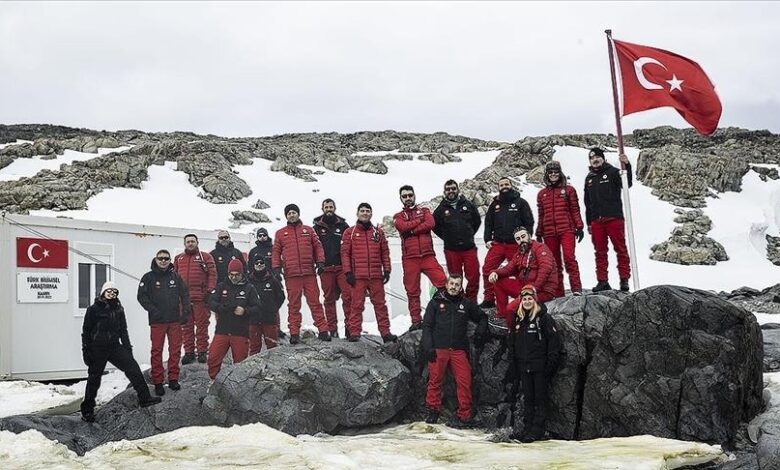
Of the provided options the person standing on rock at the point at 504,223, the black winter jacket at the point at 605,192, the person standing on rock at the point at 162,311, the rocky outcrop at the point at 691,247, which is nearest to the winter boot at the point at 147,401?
the person standing on rock at the point at 162,311

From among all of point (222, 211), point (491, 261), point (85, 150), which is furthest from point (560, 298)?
point (85, 150)

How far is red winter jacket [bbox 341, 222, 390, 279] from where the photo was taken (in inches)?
392

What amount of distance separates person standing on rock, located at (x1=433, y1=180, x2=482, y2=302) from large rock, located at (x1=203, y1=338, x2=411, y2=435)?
1647 millimetres

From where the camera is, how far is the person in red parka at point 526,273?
8.95 metres

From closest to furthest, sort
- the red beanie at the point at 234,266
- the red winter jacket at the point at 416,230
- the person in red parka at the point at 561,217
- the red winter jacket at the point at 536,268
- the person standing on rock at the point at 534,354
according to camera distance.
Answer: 1. the person standing on rock at the point at 534,354
2. the red winter jacket at the point at 536,268
3. the person in red parka at the point at 561,217
4. the red winter jacket at the point at 416,230
5. the red beanie at the point at 234,266

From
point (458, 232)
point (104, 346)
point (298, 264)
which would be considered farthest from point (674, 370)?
point (104, 346)

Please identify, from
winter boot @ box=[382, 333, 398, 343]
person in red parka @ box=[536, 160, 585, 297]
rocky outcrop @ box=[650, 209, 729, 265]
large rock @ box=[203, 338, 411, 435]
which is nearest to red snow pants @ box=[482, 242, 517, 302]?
person in red parka @ box=[536, 160, 585, 297]

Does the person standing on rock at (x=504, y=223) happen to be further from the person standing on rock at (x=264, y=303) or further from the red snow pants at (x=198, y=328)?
the red snow pants at (x=198, y=328)

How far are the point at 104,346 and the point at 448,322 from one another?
4.71 meters

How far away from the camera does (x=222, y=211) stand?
30.5 meters

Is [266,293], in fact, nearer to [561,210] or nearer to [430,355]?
[430,355]

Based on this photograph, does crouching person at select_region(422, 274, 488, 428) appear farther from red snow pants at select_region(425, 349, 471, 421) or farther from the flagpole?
the flagpole

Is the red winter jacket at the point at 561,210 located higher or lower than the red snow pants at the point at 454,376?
higher

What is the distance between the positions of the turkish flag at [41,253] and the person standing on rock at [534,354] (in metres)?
7.86
